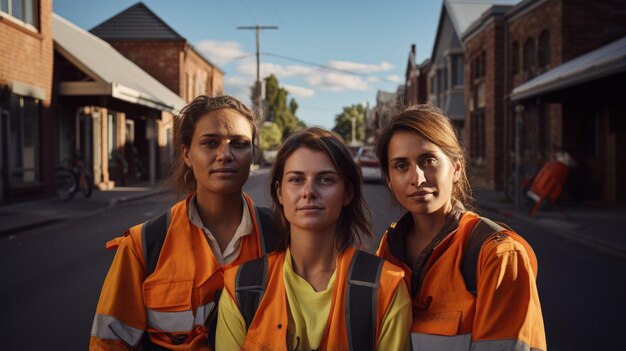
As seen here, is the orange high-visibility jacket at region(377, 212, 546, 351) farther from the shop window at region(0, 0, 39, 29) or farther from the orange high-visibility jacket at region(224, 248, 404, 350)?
the shop window at region(0, 0, 39, 29)

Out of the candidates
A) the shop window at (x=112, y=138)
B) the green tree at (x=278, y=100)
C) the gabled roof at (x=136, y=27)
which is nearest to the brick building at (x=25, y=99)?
the shop window at (x=112, y=138)

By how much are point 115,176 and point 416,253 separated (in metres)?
23.5

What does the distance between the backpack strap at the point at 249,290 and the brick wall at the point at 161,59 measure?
3153 centimetres

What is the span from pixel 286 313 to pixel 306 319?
9 centimetres

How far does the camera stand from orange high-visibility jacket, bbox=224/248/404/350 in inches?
80.8

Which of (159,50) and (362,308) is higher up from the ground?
(159,50)

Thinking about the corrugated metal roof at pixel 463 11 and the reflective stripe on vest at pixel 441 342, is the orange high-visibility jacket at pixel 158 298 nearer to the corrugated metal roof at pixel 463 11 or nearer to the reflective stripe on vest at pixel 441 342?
the reflective stripe on vest at pixel 441 342

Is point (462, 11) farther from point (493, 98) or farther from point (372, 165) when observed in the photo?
point (372, 165)

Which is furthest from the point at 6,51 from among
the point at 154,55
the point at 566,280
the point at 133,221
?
the point at 154,55

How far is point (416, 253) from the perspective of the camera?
258 centimetres

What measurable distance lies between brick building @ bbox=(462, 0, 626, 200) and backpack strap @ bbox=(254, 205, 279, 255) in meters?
10.5

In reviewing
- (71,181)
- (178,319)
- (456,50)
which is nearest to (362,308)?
(178,319)

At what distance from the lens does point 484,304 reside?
80.8 inches

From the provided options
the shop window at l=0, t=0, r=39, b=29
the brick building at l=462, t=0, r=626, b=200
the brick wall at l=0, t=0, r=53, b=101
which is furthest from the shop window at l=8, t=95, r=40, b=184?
the brick building at l=462, t=0, r=626, b=200
